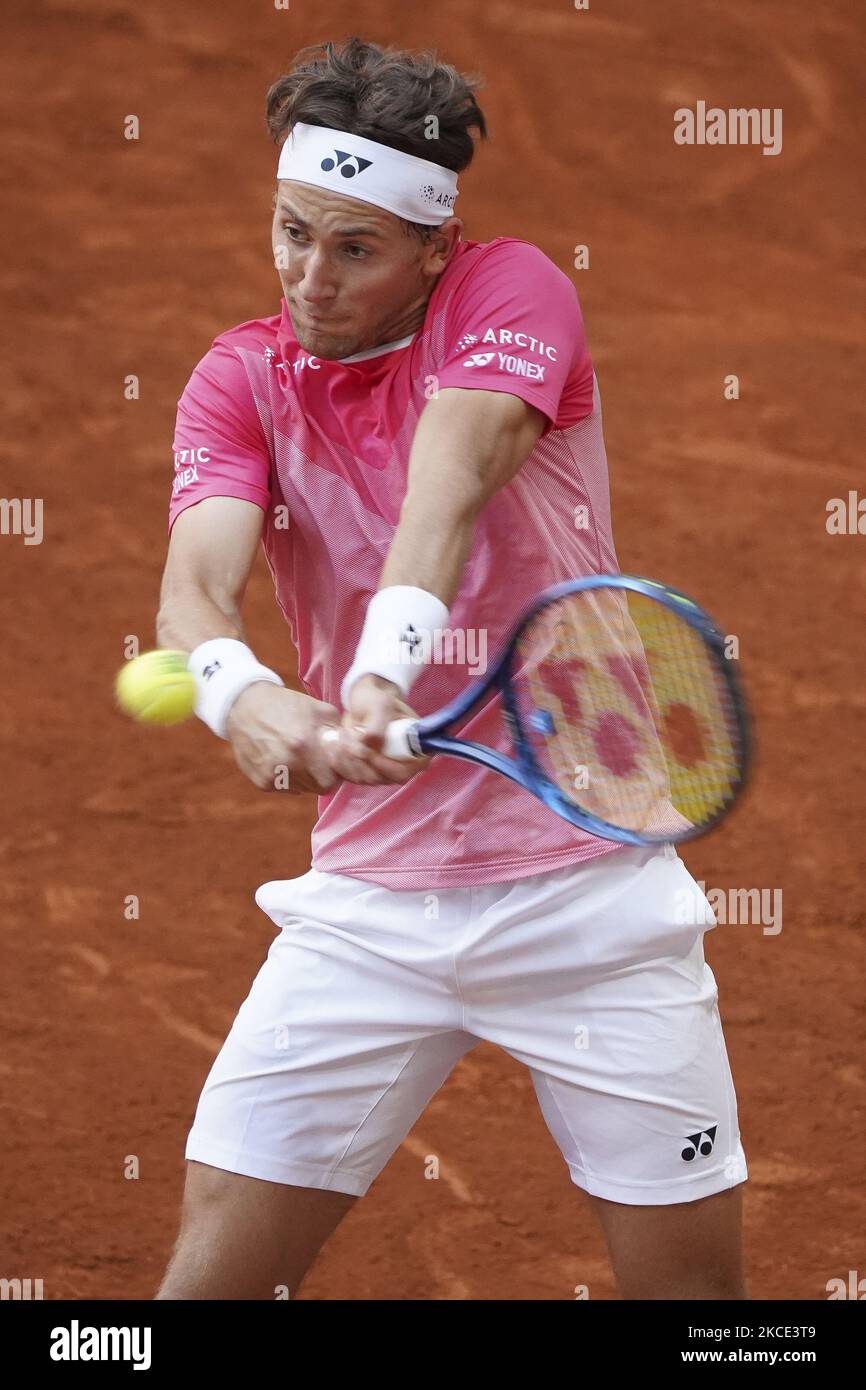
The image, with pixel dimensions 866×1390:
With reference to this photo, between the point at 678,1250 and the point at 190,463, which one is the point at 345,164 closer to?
the point at 190,463

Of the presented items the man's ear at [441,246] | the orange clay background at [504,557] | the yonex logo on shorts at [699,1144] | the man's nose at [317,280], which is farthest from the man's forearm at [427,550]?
the orange clay background at [504,557]

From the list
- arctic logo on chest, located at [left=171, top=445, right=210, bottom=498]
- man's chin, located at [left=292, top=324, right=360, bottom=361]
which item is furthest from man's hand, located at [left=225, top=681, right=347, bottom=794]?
man's chin, located at [left=292, top=324, right=360, bottom=361]

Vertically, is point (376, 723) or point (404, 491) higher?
point (404, 491)

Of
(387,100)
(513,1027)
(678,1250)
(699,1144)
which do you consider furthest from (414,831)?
(387,100)

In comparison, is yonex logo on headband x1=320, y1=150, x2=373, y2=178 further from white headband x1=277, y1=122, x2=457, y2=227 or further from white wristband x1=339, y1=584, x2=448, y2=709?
white wristband x1=339, y1=584, x2=448, y2=709

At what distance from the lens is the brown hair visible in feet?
8.95

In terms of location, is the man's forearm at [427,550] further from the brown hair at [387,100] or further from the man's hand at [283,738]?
the brown hair at [387,100]

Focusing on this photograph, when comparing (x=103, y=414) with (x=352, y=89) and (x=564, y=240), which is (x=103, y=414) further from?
(x=352, y=89)

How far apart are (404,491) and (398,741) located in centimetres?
51

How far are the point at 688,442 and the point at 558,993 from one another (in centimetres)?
494

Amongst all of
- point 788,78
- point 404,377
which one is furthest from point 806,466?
point 404,377

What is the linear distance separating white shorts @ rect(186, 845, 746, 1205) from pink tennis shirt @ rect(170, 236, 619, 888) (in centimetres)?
7

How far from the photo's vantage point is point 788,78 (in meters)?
8.79

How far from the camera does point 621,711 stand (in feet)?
8.89
